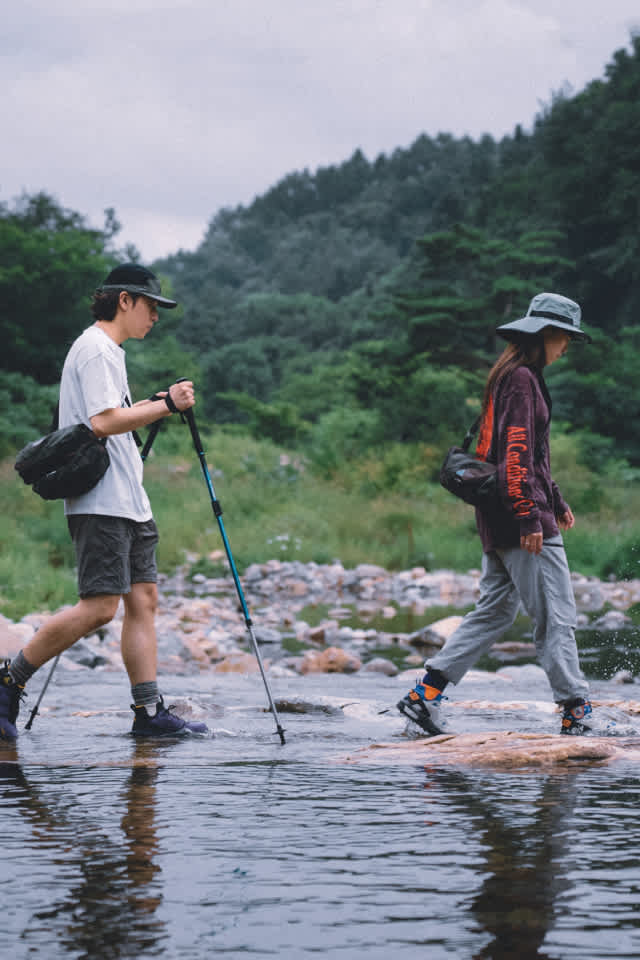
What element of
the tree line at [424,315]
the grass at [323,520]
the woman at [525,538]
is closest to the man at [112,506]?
the woman at [525,538]

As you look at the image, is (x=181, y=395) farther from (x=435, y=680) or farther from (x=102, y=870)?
(x=102, y=870)

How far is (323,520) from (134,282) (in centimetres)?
1749

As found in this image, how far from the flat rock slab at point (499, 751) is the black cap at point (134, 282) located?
6.91ft

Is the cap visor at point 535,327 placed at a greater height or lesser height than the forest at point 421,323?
lesser

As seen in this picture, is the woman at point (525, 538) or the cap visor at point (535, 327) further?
the cap visor at point (535, 327)

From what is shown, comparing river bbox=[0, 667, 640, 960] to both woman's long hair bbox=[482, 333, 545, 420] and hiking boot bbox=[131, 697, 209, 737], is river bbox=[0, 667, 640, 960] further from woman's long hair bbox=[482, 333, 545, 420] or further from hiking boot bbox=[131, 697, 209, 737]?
woman's long hair bbox=[482, 333, 545, 420]

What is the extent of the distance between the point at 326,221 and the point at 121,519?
11457 centimetres

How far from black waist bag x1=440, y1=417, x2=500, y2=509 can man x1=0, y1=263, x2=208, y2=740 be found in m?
1.21

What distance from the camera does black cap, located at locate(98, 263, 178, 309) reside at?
17.5 ft

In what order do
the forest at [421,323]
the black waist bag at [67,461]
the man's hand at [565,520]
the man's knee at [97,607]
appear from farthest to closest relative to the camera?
the forest at [421,323]
the man's hand at [565,520]
the man's knee at [97,607]
the black waist bag at [67,461]

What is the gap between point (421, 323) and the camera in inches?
1528

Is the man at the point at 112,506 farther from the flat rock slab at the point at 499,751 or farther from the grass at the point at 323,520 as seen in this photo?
the grass at the point at 323,520

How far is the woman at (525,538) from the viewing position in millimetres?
5398

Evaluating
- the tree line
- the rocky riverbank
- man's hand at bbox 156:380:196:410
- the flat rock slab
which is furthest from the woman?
the tree line
